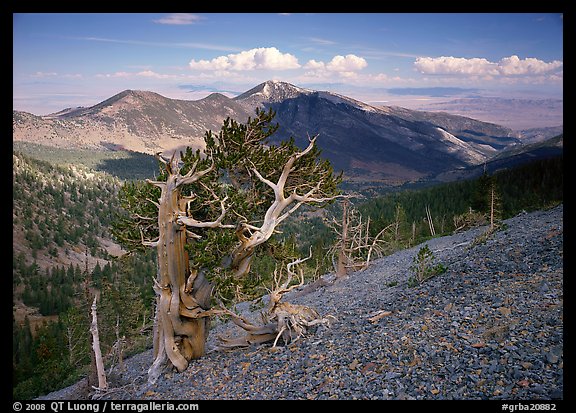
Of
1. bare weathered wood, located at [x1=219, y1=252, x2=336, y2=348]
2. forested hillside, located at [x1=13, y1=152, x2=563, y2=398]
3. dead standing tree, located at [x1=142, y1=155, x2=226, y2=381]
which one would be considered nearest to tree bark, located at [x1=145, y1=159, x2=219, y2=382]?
dead standing tree, located at [x1=142, y1=155, x2=226, y2=381]

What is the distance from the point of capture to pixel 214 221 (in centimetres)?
1263

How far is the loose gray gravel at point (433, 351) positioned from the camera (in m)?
7.51

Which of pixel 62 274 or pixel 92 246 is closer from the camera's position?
pixel 62 274

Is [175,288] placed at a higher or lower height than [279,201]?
lower

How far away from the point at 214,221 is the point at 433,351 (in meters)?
7.74

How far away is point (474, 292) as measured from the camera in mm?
12172

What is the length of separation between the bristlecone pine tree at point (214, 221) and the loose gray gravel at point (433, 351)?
101cm

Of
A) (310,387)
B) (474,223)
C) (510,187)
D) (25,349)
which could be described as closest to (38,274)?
(25,349)

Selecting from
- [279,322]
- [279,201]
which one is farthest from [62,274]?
[279,201]

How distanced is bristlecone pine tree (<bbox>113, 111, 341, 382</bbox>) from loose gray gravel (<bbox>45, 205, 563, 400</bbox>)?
1006mm

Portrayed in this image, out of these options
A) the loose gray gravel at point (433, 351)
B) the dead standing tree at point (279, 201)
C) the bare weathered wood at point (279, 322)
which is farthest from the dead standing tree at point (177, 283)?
the dead standing tree at point (279, 201)

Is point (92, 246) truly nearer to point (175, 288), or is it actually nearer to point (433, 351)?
point (175, 288)

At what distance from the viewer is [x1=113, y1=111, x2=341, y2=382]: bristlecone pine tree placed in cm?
1243

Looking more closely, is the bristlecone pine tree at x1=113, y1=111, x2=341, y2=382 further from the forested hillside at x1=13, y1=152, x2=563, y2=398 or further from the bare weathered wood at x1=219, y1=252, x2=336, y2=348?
the forested hillside at x1=13, y1=152, x2=563, y2=398
